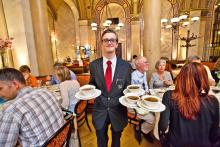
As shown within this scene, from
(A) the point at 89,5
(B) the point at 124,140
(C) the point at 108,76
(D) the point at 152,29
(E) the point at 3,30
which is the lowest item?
(B) the point at 124,140

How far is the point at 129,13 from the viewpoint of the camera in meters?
11.0

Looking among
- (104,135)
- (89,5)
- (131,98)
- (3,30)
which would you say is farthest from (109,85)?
(89,5)

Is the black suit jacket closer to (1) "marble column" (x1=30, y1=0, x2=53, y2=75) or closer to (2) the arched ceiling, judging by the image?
(1) "marble column" (x1=30, y1=0, x2=53, y2=75)

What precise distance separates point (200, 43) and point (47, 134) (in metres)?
10.6

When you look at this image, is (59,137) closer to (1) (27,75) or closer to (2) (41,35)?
(1) (27,75)

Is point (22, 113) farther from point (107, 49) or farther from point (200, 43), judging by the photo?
point (200, 43)

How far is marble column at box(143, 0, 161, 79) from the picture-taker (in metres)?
3.72

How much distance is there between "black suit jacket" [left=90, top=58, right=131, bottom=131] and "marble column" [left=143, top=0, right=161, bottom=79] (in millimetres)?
2425

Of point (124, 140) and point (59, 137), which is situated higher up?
point (59, 137)

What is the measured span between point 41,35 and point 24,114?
375 cm

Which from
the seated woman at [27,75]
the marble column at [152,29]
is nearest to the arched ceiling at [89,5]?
the marble column at [152,29]

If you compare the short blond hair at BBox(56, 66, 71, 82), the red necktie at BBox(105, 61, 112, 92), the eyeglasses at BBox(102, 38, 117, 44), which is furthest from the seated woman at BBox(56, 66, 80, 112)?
the eyeglasses at BBox(102, 38, 117, 44)

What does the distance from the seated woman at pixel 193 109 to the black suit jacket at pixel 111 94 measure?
1.65 ft

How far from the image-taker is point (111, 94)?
→ 63.5 inches
